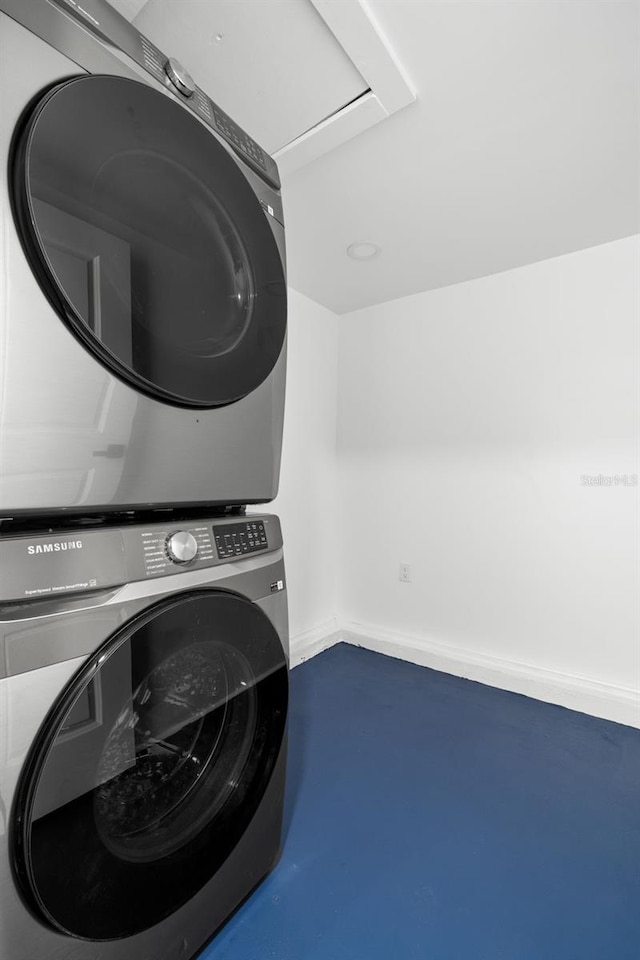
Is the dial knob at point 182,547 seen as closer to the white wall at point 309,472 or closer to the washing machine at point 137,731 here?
the washing machine at point 137,731

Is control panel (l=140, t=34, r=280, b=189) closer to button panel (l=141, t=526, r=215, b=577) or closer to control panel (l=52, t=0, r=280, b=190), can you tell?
control panel (l=52, t=0, r=280, b=190)

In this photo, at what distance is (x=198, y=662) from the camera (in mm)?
907

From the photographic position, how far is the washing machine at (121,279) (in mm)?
642

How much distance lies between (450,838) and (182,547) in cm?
127

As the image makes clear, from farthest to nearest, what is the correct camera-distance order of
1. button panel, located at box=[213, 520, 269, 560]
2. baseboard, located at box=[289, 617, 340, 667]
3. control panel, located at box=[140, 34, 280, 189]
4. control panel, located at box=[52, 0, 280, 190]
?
1. baseboard, located at box=[289, 617, 340, 667]
2. button panel, located at box=[213, 520, 269, 560]
3. control panel, located at box=[140, 34, 280, 189]
4. control panel, located at box=[52, 0, 280, 190]

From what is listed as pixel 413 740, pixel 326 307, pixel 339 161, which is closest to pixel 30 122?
pixel 339 161

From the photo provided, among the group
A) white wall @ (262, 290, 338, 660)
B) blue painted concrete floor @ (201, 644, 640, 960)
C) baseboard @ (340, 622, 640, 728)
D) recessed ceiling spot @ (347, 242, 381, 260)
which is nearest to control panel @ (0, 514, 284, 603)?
blue painted concrete floor @ (201, 644, 640, 960)

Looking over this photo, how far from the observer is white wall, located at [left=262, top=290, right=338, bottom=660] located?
262 cm

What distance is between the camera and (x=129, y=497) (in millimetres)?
799

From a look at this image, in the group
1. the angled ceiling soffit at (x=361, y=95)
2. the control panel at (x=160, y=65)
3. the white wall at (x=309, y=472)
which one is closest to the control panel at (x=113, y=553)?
the control panel at (x=160, y=65)

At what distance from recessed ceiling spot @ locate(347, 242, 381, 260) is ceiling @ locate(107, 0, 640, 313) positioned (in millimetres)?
39

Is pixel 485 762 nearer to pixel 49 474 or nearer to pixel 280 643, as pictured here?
pixel 280 643

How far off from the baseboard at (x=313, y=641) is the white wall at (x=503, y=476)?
0.43ft

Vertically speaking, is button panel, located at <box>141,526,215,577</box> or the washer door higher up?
button panel, located at <box>141,526,215,577</box>
